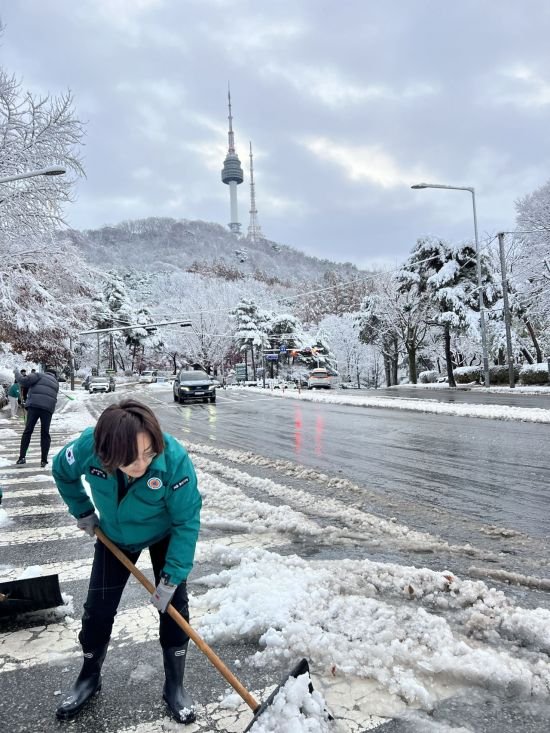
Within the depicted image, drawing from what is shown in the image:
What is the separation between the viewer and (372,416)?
16891mm

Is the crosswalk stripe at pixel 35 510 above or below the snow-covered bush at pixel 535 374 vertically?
below

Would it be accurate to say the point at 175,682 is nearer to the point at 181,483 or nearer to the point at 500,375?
the point at 181,483

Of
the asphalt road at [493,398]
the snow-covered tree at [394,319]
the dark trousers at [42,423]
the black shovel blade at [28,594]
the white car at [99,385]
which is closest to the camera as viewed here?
the black shovel blade at [28,594]

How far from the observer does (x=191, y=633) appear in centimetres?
238

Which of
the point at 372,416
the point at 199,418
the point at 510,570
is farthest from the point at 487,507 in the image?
the point at 199,418

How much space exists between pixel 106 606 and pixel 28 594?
110cm

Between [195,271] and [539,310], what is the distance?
86853 mm

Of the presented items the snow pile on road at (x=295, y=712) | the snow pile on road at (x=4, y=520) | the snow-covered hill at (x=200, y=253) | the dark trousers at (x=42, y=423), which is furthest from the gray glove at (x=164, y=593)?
the snow-covered hill at (x=200, y=253)

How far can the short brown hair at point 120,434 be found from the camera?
2.23 m

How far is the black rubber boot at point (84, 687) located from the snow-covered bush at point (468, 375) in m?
38.3

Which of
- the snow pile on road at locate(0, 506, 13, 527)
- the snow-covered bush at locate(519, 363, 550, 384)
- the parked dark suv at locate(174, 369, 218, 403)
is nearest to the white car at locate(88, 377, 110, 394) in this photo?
the parked dark suv at locate(174, 369, 218, 403)

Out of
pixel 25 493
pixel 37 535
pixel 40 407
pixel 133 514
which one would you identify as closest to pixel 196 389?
pixel 40 407

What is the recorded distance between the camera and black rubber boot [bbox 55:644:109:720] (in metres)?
2.46

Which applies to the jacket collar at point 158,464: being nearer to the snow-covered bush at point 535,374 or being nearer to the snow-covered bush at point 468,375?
the snow-covered bush at point 535,374
